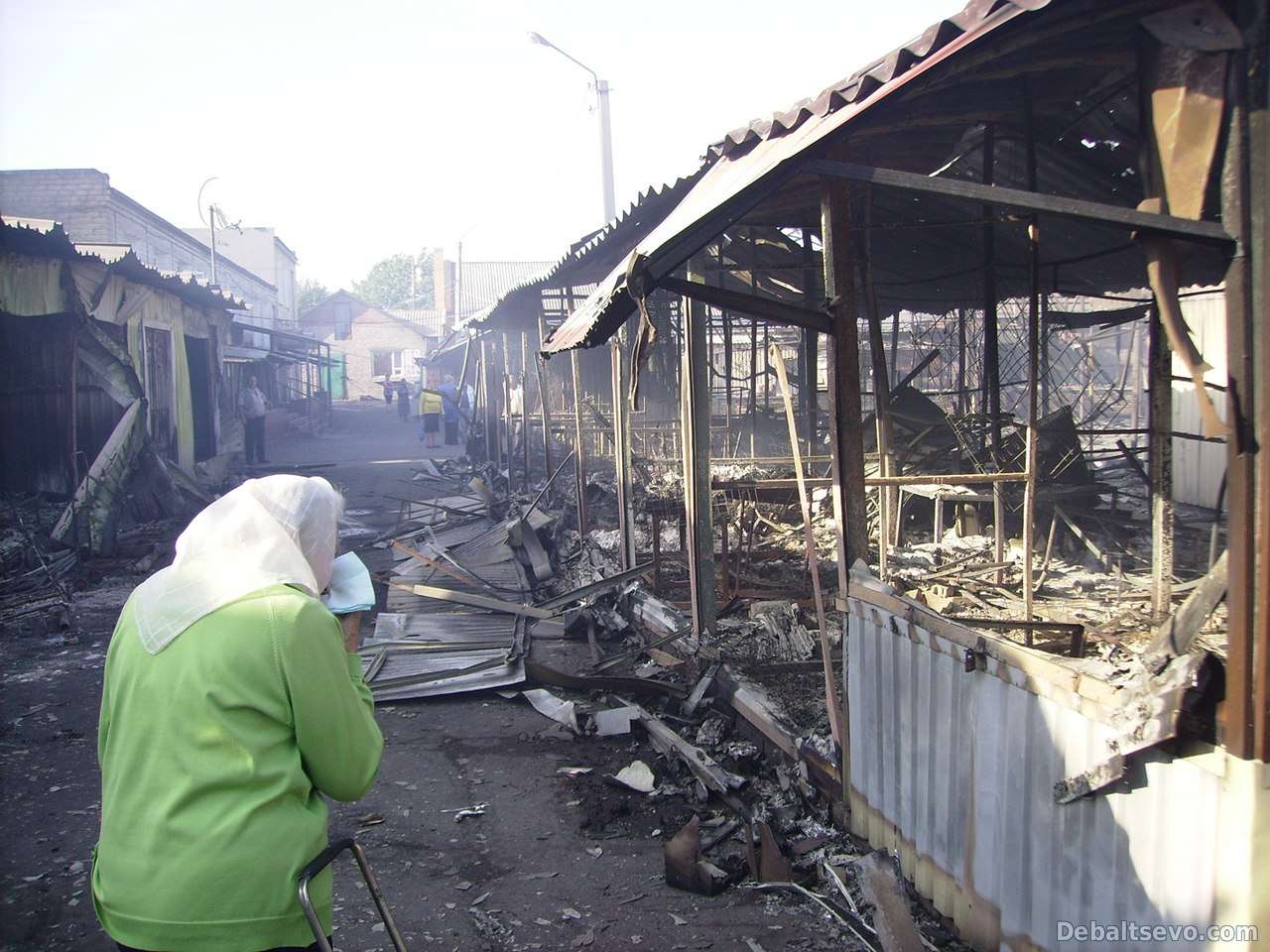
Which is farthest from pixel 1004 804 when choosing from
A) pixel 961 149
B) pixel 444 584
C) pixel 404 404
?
pixel 404 404

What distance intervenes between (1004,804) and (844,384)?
192cm

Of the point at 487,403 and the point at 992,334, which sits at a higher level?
the point at 992,334

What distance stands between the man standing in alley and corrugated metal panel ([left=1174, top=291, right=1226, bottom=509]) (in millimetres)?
19223

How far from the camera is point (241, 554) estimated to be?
2033mm

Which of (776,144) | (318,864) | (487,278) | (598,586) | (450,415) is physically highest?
(487,278)

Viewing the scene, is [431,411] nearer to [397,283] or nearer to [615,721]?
[615,721]

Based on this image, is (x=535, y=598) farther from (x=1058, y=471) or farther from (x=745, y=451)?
(x=1058, y=471)

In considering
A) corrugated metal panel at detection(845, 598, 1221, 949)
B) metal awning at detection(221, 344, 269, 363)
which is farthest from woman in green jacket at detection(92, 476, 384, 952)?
metal awning at detection(221, 344, 269, 363)

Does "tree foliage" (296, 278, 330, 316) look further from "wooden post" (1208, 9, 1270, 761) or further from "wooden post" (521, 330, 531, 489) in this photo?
"wooden post" (1208, 9, 1270, 761)

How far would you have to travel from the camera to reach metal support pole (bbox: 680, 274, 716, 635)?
702 cm

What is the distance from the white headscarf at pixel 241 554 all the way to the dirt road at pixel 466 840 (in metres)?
2.42

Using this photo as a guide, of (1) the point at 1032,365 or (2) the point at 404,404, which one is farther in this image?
(2) the point at 404,404

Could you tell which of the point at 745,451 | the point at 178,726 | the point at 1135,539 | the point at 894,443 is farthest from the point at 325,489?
the point at 745,451

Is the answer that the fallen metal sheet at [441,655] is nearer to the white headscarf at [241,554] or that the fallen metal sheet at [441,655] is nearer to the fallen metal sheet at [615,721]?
the fallen metal sheet at [615,721]
